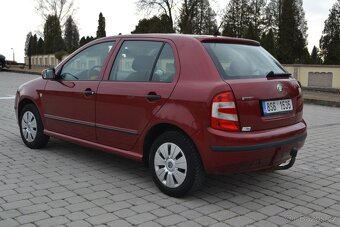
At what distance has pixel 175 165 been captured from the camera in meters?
4.45

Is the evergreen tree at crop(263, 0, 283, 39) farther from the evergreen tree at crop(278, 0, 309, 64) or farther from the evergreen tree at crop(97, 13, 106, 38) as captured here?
the evergreen tree at crop(97, 13, 106, 38)

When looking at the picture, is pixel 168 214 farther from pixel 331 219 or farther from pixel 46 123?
pixel 46 123

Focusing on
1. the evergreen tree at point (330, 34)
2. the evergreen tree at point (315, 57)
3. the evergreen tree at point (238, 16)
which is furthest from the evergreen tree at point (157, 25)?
the evergreen tree at point (330, 34)

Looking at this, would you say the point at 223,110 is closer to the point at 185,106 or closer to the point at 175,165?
the point at 185,106

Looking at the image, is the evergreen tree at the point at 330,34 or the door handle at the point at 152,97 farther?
the evergreen tree at the point at 330,34

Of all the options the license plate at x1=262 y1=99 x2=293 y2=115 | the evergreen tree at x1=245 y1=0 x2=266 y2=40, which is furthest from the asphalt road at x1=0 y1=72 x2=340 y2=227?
the evergreen tree at x1=245 y1=0 x2=266 y2=40

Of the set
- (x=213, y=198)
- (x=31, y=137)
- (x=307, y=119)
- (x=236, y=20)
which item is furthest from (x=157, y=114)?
(x=236, y=20)

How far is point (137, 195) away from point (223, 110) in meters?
1.27

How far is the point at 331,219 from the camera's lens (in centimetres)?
401

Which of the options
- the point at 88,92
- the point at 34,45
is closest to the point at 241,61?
the point at 88,92

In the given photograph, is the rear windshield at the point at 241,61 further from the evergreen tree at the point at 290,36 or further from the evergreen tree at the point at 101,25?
the evergreen tree at the point at 101,25

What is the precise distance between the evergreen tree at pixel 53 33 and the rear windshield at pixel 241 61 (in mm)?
59777

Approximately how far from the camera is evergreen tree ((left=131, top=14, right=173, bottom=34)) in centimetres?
4728

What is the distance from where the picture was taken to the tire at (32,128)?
636 centimetres
